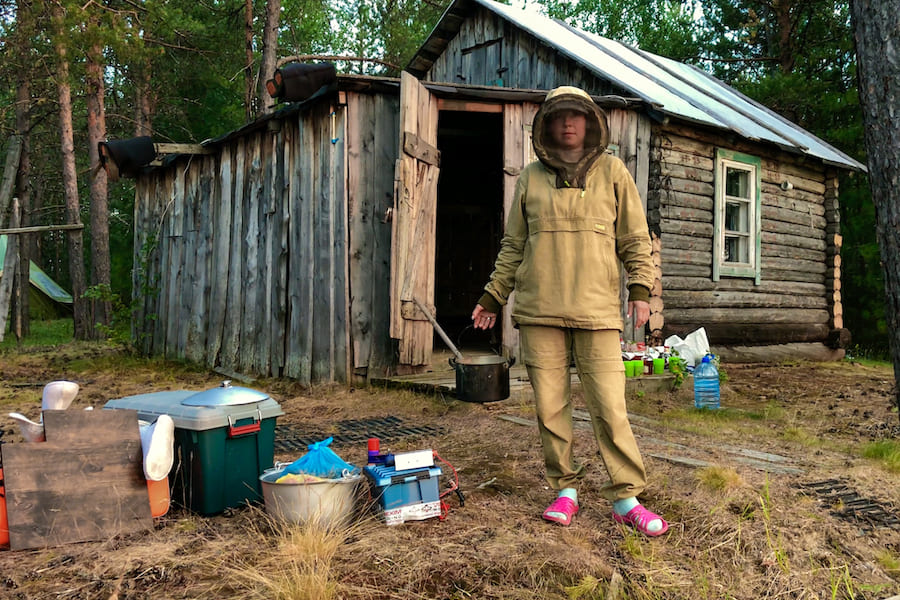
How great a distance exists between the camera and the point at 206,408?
10.9 feet

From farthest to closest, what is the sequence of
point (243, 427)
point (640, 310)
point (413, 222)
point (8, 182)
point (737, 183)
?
point (737, 183) < point (8, 182) < point (413, 222) < point (243, 427) < point (640, 310)

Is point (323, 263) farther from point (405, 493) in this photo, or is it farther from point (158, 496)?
point (405, 493)

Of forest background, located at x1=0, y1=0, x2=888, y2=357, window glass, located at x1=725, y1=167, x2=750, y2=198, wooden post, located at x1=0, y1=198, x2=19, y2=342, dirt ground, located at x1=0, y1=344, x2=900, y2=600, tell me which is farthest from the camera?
forest background, located at x1=0, y1=0, x2=888, y2=357

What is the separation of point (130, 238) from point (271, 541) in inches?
935

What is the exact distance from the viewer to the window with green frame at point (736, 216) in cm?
1087

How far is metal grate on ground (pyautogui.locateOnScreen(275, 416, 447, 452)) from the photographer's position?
5.03m

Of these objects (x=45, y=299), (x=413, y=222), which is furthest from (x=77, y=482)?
(x=45, y=299)

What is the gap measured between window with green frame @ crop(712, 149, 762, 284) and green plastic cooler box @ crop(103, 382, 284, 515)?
29.5 feet

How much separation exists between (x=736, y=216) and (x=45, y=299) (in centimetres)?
2175

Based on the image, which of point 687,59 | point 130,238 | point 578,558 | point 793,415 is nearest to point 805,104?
point 687,59

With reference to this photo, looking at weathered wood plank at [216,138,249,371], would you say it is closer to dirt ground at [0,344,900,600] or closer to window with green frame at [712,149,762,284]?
dirt ground at [0,344,900,600]

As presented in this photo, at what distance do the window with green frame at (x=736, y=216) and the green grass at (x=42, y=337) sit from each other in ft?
38.6

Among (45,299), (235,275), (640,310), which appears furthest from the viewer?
(45,299)

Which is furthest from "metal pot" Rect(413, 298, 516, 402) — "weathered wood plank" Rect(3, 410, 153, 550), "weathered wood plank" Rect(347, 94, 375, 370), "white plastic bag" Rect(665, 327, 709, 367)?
"white plastic bag" Rect(665, 327, 709, 367)
